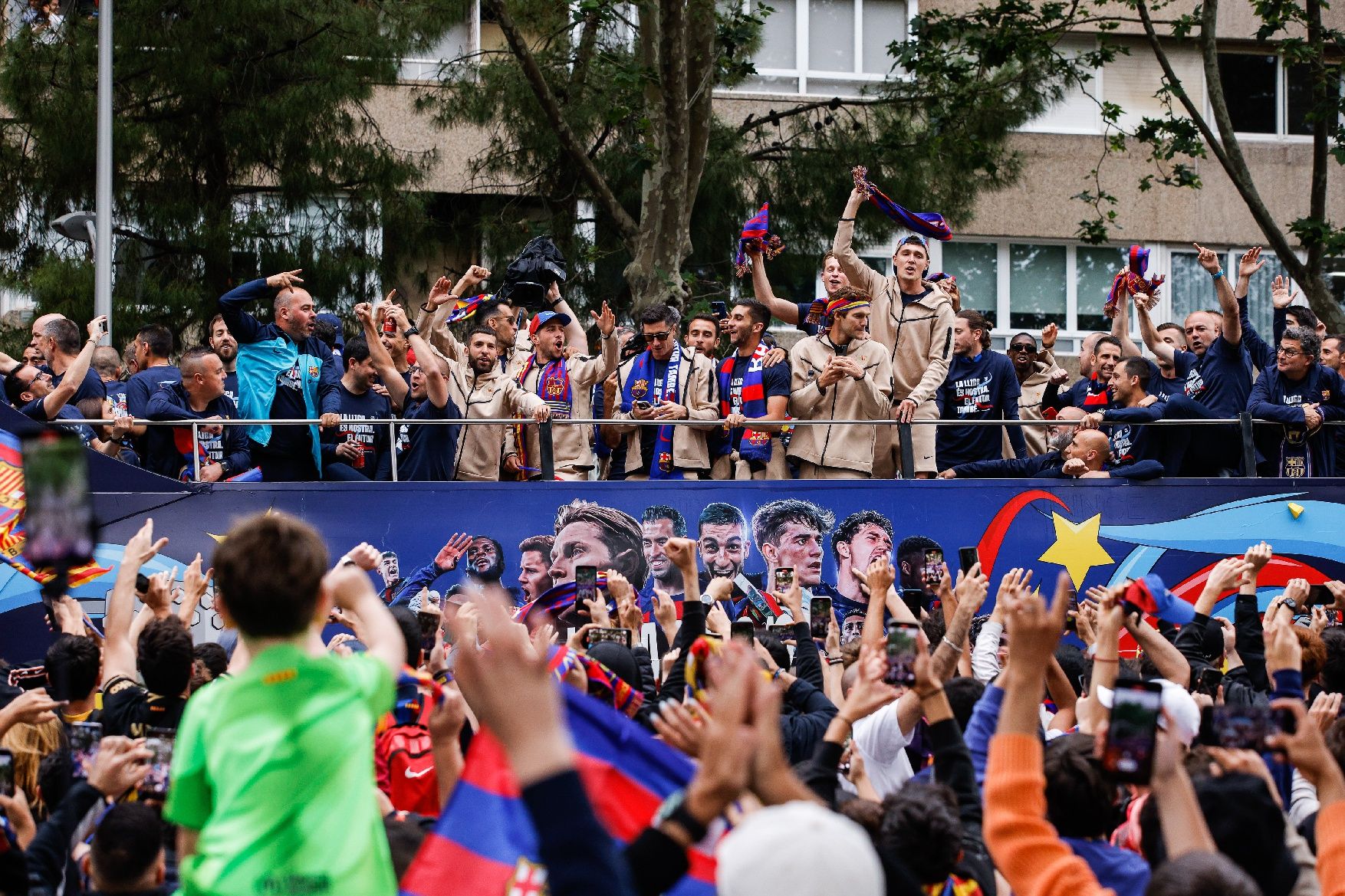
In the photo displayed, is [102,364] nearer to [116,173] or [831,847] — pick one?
[116,173]

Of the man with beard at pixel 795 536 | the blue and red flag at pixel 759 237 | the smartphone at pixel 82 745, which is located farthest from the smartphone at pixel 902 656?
the blue and red flag at pixel 759 237

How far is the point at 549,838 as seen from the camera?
256 centimetres

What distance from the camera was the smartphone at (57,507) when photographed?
508 centimetres

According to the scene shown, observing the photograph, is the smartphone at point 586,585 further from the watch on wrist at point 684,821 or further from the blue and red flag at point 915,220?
the watch on wrist at point 684,821

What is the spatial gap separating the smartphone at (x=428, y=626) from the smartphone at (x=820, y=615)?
2.07 metres

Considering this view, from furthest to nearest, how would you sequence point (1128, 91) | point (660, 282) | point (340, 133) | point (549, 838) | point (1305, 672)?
point (1128, 91), point (340, 133), point (660, 282), point (1305, 672), point (549, 838)

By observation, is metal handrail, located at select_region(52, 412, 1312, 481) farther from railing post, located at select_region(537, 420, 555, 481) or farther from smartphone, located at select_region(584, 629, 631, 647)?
smartphone, located at select_region(584, 629, 631, 647)

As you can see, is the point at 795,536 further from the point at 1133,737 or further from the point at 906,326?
the point at 1133,737

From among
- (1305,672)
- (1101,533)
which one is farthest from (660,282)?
(1305,672)

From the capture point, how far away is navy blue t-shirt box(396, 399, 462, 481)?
1217 centimetres

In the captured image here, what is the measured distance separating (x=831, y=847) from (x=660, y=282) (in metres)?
13.6

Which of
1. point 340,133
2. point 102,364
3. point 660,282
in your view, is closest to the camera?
point 102,364

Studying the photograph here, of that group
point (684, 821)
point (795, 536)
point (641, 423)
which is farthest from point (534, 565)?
point (684, 821)

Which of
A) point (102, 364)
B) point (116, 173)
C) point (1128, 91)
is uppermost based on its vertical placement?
point (1128, 91)
